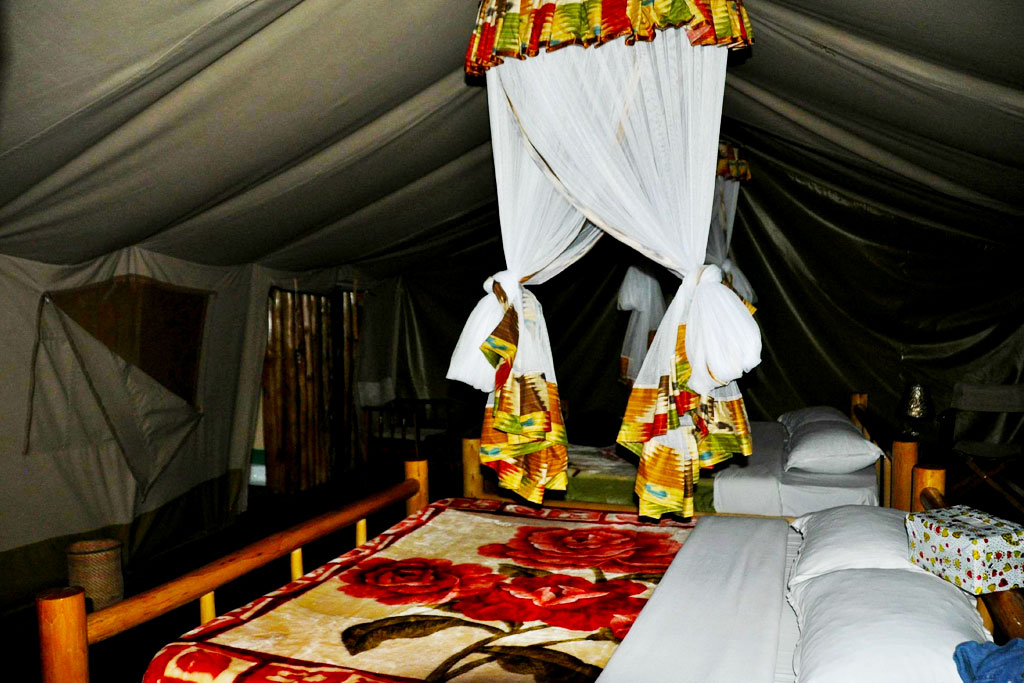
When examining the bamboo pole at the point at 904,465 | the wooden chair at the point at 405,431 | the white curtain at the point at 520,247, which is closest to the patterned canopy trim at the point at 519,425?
the white curtain at the point at 520,247

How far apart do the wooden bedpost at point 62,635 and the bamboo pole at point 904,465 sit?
109 inches

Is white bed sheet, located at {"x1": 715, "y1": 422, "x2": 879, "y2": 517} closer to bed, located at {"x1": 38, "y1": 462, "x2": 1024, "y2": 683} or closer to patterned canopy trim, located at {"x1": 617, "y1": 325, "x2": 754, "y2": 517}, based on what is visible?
bed, located at {"x1": 38, "y1": 462, "x2": 1024, "y2": 683}

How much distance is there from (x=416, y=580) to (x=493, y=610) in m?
0.34

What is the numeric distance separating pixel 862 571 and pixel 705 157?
51.3 inches

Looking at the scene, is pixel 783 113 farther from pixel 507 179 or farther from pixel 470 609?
pixel 470 609

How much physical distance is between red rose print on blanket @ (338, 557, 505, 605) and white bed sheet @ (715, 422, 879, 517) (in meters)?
1.48

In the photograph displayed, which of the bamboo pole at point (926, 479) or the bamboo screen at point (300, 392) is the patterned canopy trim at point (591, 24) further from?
the bamboo screen at point (300, 392)

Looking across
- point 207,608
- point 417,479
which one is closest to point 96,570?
point 417,479

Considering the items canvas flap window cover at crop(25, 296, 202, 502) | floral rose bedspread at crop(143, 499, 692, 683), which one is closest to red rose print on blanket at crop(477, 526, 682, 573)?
floral rose bedspread at crop(143, 499, 692, 683)

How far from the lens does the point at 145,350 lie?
4.25 m

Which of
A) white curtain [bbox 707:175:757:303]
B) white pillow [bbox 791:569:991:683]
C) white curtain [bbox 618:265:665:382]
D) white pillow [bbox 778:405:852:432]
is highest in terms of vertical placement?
white curtain [bbox 707:175:757:303]

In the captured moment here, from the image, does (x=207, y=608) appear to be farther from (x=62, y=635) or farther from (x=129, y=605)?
(x=62, y=635)

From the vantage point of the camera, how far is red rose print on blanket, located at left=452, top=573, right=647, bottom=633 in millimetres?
2016

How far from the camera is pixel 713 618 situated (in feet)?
6.48
